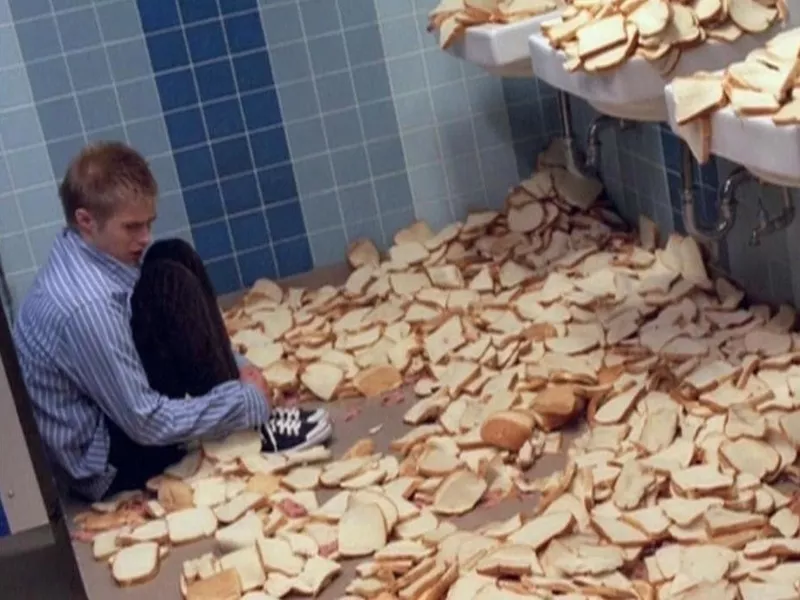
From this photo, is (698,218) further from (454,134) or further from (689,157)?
(454,134)

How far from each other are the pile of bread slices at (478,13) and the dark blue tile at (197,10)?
2.02 feet

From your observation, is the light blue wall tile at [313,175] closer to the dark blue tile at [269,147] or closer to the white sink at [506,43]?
the dark blue tile at [269,147]

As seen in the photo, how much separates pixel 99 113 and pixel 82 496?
114cm

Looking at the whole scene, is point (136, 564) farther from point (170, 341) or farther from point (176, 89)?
point (176, 89)

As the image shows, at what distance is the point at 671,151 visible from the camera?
3234mm

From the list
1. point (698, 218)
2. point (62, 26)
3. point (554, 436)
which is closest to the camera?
point (554, 436)

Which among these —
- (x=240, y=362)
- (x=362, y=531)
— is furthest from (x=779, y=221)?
(x=240, y=362)

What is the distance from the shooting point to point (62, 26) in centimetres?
346

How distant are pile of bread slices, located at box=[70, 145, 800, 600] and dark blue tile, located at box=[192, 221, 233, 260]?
0.18m

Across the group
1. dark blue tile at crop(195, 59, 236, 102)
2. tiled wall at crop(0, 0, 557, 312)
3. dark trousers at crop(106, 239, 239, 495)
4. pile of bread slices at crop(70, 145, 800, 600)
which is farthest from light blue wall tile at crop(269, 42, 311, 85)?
dark trousers at crop(106, 239, 239, 495)

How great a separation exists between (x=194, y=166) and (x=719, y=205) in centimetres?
148

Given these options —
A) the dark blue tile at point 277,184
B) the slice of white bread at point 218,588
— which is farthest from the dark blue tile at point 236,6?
the slice of white bread at point 218,588

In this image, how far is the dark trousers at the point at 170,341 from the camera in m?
2.70

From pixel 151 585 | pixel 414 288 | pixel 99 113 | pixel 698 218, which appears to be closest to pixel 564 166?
pixel 414 288
